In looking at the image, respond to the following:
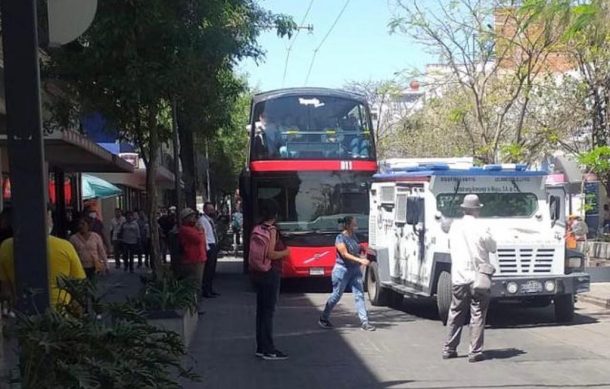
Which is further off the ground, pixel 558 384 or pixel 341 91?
pixel 341 91

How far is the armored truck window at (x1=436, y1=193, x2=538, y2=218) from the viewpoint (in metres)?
14.6

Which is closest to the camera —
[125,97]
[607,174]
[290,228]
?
[125,97]

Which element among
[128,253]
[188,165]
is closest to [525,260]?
[188,165]

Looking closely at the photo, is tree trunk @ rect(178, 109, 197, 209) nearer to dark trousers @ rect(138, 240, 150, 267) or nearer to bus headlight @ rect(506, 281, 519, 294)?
dark trousers @ rect(138, 240, 150, 267)

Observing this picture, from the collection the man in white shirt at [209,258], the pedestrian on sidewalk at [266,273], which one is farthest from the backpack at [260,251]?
the man in white shirt at [209,258]

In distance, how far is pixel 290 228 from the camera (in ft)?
65.5

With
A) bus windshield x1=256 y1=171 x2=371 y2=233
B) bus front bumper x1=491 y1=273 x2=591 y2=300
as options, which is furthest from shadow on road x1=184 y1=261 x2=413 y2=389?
bus windshield x1=256 y1=171 x2=371 y2=233

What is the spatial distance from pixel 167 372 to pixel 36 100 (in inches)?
75.4

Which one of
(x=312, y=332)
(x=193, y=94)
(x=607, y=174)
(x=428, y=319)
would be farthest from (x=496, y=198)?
(x=607, y=174)

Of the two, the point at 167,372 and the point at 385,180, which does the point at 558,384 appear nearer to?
the point at 167,372

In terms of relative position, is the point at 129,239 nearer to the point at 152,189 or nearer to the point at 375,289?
the point at 375,289

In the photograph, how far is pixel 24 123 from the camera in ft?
18.1

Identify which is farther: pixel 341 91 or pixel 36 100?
pixel 341 91

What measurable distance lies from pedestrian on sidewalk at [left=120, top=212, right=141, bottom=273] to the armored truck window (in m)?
13.7
